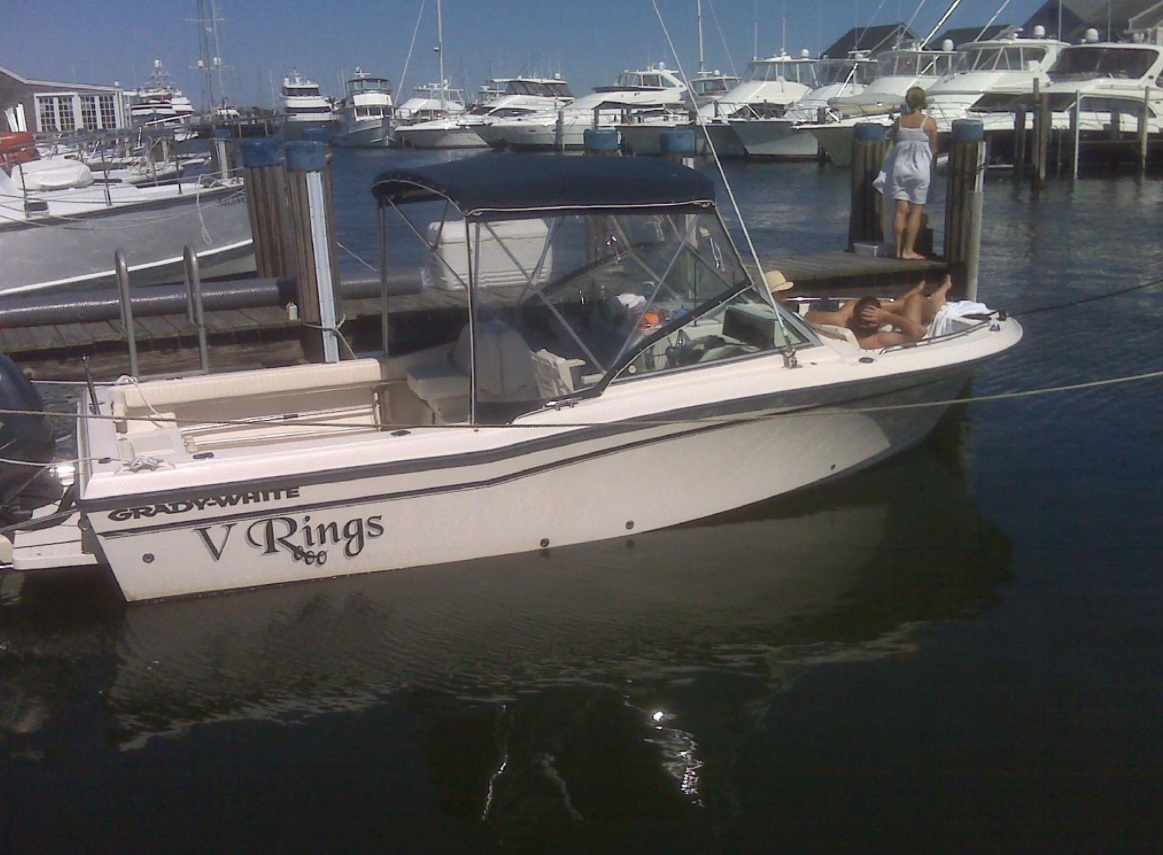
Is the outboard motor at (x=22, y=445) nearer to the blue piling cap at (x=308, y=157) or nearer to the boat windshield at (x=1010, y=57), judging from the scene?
A: the blue piling cap at (x=308, y=157)

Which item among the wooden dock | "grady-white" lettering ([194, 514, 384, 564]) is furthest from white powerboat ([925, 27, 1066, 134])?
"grady-white" lettering ([194, 514, 384, 564])

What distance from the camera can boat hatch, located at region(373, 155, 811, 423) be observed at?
18.4ft

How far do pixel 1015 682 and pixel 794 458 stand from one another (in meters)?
1.81

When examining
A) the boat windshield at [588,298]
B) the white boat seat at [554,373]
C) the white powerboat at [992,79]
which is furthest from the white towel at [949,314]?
the white powerboat at [992,79]

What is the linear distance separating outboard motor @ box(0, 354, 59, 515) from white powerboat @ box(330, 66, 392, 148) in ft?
190

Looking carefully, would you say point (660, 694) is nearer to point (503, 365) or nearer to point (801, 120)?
point (503, 365)

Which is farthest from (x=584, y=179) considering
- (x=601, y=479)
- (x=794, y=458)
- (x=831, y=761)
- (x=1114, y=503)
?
(x=1114, y=503)

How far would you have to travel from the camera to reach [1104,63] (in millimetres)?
35000

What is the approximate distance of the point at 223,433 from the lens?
6098 millimetres

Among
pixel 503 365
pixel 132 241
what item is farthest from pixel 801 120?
pixel 503 365

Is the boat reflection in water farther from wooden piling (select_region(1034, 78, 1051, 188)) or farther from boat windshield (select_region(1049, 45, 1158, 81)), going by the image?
boat windshield (select_region(1049, 45, 1158, 81))

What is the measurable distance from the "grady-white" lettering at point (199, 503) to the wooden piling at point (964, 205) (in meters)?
7.45

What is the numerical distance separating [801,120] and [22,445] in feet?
132

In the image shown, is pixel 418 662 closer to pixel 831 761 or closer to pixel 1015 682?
pixel 831 761
